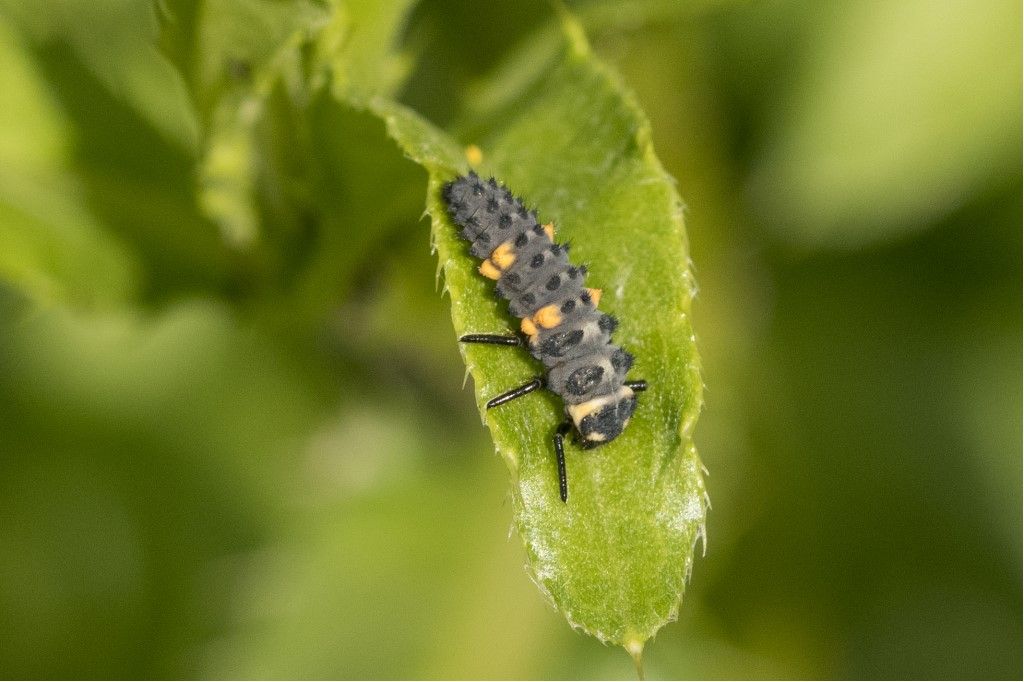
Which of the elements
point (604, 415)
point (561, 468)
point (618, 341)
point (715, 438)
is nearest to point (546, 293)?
point (618, 341)

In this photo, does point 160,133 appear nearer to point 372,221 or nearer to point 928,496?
point 372,221

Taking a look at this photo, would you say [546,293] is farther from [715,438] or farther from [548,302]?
[715,438]

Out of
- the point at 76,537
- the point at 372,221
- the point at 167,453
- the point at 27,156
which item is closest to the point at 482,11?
the point at 372,221

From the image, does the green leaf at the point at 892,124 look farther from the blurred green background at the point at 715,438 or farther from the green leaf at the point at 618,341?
the green leaf at the point at 618,341

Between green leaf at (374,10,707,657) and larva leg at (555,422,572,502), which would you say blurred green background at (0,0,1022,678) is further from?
larva leg at (555,422,572,502)

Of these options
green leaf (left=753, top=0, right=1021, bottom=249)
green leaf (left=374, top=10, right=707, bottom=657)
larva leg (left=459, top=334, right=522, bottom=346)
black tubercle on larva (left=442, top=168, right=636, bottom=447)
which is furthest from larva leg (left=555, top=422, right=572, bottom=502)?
green leaf (left=753, top=0, right=1021, bottom=249)
